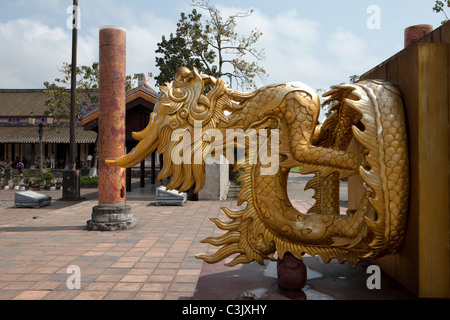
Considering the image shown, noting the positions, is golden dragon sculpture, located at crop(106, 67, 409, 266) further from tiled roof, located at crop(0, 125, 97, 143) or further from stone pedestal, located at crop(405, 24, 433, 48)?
tiled roof, located at crop(0, 125, 97, 143)

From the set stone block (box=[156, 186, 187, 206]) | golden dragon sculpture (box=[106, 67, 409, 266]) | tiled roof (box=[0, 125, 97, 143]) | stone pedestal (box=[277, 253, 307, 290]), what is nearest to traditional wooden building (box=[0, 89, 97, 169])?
tiled roof (box=[0, 125, 97, 143])

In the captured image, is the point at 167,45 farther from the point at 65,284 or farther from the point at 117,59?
the point at 65,284

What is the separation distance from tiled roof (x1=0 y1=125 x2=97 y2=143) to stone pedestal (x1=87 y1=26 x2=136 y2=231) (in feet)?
55.5

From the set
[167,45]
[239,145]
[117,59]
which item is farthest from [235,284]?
[167,45]

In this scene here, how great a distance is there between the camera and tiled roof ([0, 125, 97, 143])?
2203cm

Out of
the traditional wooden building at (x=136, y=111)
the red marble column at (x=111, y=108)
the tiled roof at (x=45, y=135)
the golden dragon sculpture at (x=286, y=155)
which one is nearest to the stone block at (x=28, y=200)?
the traditional wooden building at (x=136, y=111)

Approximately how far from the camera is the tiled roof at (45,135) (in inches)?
867

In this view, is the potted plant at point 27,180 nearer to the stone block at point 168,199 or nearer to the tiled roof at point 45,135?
the stone block at point 168,199

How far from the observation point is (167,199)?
9102mm

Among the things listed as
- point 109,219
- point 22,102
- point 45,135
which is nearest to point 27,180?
point 109,219

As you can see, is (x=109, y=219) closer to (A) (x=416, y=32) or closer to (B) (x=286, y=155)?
(B) (x=286, y=155)

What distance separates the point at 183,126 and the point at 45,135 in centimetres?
2254

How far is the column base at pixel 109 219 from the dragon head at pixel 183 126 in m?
3.61

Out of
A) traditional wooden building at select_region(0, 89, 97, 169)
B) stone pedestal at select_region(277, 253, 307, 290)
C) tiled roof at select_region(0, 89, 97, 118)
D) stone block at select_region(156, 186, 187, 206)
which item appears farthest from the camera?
tiled roof at select_region(0, 89, 97, 118)
